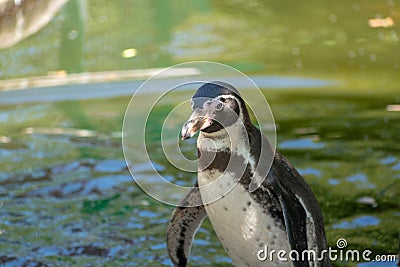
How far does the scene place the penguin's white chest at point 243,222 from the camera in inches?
126

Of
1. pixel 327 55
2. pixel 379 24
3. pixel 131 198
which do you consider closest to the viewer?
pixel 131 198

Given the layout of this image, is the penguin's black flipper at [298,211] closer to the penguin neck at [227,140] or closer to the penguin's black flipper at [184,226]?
the penguin neck at [227,140]

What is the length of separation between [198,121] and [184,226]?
2.43ft

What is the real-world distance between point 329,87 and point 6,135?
7.14ft

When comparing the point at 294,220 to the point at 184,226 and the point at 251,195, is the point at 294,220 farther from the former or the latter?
the point at 184,226

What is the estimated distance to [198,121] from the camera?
116 inches

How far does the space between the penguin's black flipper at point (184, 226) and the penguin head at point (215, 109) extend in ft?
1.45

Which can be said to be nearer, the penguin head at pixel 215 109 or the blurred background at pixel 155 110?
the penguin head at pixel 215 109

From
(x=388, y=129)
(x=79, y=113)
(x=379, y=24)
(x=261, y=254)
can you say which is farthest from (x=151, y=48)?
(x=261, y=254)

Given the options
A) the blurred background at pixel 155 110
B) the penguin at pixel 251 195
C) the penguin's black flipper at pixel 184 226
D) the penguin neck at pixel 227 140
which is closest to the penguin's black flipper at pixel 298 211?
the penguin at pixel 251 195

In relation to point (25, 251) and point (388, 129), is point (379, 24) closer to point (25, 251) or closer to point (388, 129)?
point (388, 129)

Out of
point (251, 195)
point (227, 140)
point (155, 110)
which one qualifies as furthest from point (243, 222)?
point (155, 110)

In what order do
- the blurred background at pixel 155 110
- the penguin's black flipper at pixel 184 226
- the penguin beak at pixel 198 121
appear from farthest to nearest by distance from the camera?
the blurred background at pixel 155 110 → the penguin's black flipper at pixel 184 226 → the penguin beak at pixel 198 121

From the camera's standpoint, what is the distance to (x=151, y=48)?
7355 millimetres
